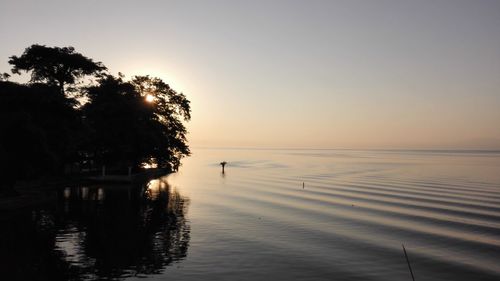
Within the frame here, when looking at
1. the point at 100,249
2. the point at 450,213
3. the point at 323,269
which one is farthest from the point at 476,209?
the point at 100,249

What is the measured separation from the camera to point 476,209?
45719 millimetres

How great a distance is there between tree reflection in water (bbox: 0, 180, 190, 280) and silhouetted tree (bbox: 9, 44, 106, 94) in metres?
31.7

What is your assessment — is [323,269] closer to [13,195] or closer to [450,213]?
[450,213]

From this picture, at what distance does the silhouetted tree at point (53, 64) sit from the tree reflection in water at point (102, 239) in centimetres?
3168

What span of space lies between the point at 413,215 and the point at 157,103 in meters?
68.1

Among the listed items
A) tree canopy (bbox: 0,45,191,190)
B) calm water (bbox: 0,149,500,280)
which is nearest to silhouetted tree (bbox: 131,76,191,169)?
tree canopy (bbox: 0,45,191,190)

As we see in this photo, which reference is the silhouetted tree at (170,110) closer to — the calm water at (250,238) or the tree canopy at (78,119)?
the tree canopy at (78,119)

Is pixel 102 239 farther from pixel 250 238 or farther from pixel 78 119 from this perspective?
pixel 78 119

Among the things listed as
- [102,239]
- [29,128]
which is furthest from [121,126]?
[102,239]

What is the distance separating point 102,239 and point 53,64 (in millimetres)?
51976

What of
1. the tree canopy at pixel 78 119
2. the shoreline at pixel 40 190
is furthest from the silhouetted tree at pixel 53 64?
the shoreline at pixel 40 190

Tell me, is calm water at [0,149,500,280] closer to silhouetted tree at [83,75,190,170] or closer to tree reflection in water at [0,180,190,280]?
tree reflection in water at [0,180,190,280]

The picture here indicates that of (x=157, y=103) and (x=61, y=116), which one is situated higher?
(x=157, y=103)

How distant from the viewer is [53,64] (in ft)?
227
